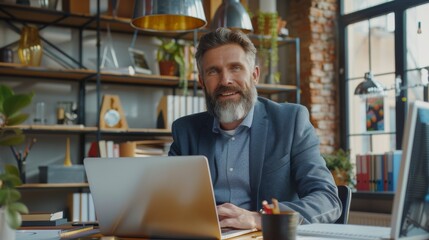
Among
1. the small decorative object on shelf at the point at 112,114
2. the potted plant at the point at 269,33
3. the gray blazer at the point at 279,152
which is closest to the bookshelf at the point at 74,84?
the small decorative object on shelf at the point at 112,114

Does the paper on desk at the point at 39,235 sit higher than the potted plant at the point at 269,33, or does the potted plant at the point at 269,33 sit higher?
the potted plant at the point at 269,33

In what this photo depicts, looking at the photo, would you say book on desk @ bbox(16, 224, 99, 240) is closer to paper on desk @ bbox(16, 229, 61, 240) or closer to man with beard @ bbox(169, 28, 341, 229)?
paper on desk @ bbox(16, 229, 61, 240)

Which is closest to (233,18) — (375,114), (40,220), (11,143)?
(40,220)

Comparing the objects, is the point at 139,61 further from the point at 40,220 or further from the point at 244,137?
the point at 40,220

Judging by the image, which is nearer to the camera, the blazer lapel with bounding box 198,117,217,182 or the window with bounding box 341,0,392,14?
the blazer lapel with bounding box 198,117,217,182

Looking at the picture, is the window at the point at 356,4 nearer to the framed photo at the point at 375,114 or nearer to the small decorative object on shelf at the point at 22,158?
the framed photo at the point at 375,114

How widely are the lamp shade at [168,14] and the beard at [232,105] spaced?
0.38 metres

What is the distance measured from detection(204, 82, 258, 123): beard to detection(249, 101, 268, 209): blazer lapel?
7 cm

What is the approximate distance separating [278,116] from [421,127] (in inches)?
39.0

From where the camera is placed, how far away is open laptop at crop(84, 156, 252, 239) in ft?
4.55

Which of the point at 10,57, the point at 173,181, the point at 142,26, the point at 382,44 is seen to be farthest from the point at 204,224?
the point at 382,44

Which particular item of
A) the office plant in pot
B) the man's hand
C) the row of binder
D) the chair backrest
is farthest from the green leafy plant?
the office plant in pot

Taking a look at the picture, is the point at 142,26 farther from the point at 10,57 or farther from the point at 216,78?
the point at 10,57

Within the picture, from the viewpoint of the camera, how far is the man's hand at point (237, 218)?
1560 millimetres
